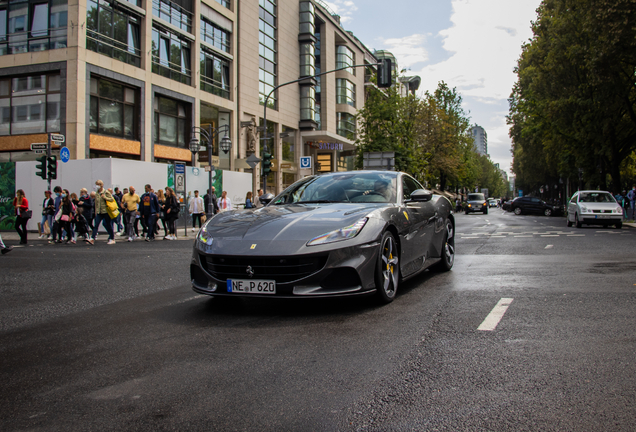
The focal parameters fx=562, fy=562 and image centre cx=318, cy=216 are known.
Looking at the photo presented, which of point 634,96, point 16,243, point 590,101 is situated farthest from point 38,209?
point 634,96

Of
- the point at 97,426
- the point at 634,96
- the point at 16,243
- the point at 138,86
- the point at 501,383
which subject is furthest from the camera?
the point at 634,96

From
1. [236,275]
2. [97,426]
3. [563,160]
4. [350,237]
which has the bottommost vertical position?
[97,426]

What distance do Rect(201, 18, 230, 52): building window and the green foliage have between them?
19.1m

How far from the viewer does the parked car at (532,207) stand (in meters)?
47.5

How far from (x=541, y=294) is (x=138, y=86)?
1002 inches

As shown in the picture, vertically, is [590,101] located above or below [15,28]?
below

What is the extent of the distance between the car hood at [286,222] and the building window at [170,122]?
2533 centimetres

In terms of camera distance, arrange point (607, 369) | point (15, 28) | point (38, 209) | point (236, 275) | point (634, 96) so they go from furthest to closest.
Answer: point (634, 96) → point (15, 28) → point (38, 209) → point (236, 275) → point (607, 369)

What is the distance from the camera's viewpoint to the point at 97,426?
8.67ft

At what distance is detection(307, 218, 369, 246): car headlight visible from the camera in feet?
16.2

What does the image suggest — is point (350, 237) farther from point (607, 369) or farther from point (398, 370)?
point (607, 369)

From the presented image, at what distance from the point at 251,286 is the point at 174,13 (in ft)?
96.4

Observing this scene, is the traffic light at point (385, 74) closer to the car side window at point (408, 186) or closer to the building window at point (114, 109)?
the building window at point (114, 109)

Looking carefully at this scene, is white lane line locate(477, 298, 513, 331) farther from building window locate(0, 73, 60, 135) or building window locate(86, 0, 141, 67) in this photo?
building window locate(86, 0, 141, 67)
